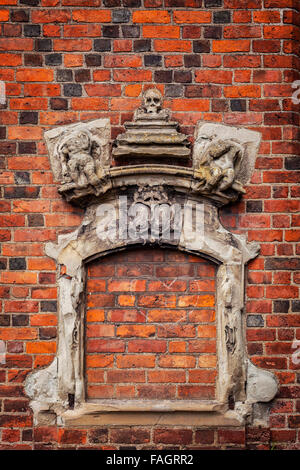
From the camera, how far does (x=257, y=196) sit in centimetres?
294

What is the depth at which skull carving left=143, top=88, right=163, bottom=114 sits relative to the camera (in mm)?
2904

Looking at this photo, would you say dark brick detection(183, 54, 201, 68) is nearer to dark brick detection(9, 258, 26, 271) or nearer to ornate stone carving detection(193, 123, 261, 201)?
ornate stone carving detection(193, 123, 261, 201)

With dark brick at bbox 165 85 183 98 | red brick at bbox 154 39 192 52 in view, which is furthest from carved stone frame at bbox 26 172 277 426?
red brick at bbox 154 39 192 52

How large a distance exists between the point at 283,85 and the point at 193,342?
5.48 ft

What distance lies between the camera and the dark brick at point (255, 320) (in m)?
2.91

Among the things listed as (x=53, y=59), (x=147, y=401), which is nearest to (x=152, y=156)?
(x=53, y=59)

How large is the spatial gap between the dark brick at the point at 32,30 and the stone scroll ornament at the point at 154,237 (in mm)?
613

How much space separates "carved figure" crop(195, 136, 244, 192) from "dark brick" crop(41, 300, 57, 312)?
45.1 inches

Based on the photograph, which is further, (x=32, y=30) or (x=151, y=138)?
(x=32, y=30)

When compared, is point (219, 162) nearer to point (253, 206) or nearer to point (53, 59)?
point (253, 206)

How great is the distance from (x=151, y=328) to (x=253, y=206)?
0.97 m

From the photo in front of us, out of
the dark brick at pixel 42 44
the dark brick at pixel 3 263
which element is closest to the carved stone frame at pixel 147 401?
the dark brick at pixel 3 263

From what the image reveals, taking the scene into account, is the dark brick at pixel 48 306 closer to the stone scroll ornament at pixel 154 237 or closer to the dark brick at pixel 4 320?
the stone scroll ornament at pixel 154 237

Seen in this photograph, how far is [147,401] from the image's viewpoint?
289 cm
